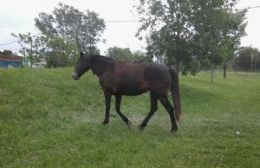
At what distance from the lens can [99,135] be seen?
309 inches

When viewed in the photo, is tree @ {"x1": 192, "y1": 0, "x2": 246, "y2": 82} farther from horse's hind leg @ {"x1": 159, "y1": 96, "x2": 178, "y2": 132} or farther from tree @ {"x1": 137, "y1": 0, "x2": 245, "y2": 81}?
horse's hind leg @ {"x1": 159, "y1": 96, "x2": 178, "y2": 132}

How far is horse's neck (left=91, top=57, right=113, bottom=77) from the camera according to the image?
360 inches

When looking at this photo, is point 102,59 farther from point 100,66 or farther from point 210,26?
point 210,26

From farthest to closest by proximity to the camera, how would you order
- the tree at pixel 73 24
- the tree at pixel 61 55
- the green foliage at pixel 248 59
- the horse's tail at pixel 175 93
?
the green foliage at pixel 248 59 → the tree at pixel 73 24 → the tree at pixel 61 55 → the horse's tail at pixel 175 93

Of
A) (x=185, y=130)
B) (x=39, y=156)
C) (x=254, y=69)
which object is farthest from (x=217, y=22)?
(x=254, y=69)

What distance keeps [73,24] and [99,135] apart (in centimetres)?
5604

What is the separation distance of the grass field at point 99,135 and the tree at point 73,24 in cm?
4903

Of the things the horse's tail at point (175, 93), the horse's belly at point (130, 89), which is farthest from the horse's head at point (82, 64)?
the horse's tail at point (175, 93)

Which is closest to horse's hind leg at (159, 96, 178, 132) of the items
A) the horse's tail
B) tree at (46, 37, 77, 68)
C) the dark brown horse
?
the dark brown horse

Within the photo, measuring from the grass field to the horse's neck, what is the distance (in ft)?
4.45

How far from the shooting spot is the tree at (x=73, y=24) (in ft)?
202

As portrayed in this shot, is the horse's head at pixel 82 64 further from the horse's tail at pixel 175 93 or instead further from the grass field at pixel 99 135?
the horse's tail at pixel 175 93

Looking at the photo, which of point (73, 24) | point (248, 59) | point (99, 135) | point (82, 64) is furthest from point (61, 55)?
point (248, 59)

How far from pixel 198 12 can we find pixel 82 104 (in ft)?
40.1
